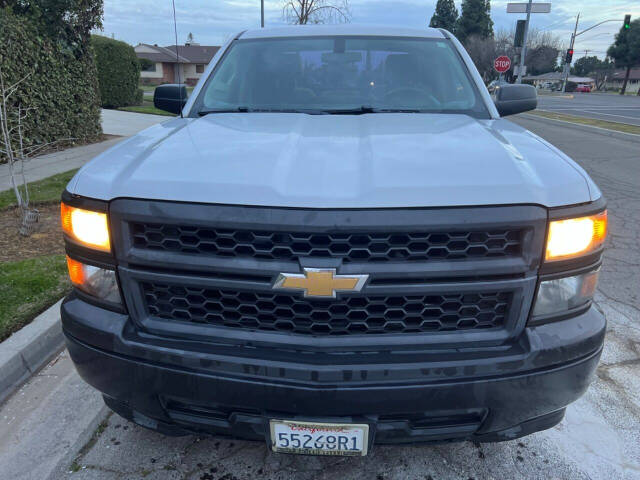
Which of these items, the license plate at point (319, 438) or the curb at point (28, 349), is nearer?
the license plate at point (319, 438)

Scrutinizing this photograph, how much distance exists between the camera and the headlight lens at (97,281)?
1772 millimetres

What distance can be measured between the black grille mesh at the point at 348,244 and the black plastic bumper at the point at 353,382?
0.34 metres

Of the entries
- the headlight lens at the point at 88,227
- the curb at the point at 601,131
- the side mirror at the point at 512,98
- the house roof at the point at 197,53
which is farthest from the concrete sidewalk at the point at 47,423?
the house roof at the point at 197,53

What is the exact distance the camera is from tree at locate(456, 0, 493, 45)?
2638 inches

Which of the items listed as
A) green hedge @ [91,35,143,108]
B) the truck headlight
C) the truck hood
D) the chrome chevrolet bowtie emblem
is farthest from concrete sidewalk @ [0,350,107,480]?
green hedge @ [91,35,143,108]

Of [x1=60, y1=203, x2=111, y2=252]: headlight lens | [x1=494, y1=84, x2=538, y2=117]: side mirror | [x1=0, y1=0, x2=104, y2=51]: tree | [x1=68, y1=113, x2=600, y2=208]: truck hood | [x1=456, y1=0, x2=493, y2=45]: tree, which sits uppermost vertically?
[x1=456, y1=0, x2=493, y2=45]: tree

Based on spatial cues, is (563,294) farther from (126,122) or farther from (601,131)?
(126,122)

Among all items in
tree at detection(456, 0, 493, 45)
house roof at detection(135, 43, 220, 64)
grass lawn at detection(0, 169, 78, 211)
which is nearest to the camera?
grass lawn at detection(0, 169, 78, 211)

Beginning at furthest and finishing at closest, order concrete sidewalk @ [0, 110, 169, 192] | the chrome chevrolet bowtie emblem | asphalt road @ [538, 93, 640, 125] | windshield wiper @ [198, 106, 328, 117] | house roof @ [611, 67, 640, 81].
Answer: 1. house roof @ [611, 67, 640, 81]
2. asphalt road @ [538, 93, 640, 125]
3. concrete sidewalk @ [0, 110, 169, 192]
4. windshield wiper @ [198, 106, 328, 117]
5. the chrome chevrolet bowtie emblem

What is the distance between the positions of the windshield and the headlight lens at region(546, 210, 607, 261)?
122 cm

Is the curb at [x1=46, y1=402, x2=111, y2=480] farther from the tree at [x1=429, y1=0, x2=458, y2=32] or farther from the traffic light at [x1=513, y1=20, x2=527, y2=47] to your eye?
the tree at [x1=429, y1=0, x2=458, y2=32]

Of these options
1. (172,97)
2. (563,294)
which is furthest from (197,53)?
(563,294)

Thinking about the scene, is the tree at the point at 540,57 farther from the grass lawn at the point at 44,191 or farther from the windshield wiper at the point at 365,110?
the windshield wiper at the point at 365,110

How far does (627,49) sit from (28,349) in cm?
8702
